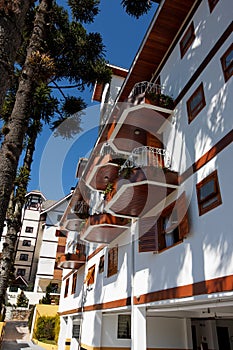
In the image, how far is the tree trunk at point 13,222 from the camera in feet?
26.9

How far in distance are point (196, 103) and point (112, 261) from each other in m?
7.83

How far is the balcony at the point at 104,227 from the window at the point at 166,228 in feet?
7.21

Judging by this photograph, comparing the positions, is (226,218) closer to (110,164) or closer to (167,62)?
(110,164)

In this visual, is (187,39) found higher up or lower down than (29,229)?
lower down

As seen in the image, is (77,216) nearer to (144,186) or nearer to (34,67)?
(144,186)

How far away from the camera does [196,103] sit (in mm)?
8320

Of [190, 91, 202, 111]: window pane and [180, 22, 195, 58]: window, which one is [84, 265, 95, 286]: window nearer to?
[190, 91, 202, 111]: window pane

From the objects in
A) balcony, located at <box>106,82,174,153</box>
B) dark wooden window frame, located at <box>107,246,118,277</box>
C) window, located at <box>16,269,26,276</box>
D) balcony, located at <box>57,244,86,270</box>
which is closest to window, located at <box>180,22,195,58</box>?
balcony, located at <box>106,82,174,153</box>

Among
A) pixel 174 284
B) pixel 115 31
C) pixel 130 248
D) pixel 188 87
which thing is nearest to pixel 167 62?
pixel 188 87

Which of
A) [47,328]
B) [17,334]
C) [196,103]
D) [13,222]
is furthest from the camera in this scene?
[17,334]

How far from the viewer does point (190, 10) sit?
10273 millimetres

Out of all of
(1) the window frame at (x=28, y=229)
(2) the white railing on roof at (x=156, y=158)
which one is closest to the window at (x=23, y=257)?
(1) the window frame at (x=28, y=229)

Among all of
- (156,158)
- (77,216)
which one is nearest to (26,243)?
(77,216)

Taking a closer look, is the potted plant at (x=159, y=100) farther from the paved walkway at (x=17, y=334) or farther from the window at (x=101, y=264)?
the paved walkway at (x=17, y=334)
